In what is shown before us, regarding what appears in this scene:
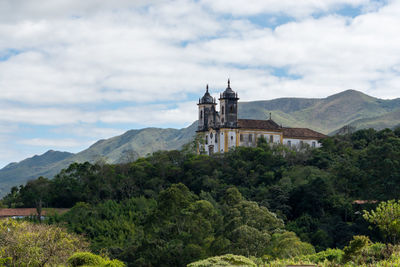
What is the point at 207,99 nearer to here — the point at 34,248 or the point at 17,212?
the point at 17,212

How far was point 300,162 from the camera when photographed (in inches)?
2281

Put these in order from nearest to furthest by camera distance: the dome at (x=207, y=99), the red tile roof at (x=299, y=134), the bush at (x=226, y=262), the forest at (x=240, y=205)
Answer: the bush at (x=226, y=262), the forest at (x=240, y=205), the red tile roof at (x=299, y=134), the dome at (x=207, y=99)

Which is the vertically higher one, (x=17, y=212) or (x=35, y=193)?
(x=35, y=193)

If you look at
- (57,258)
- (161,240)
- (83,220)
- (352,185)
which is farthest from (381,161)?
(57,258)

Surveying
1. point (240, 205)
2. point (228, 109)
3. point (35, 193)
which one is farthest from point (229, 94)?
point (240, 205)

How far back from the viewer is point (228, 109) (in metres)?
64.1

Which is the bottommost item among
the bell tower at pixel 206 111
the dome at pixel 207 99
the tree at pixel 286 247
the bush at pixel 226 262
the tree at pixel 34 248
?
the tree at pixel 286 247

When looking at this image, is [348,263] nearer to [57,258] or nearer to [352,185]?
[57,258]

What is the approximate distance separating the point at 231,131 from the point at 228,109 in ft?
8.96

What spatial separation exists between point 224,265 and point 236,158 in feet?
123

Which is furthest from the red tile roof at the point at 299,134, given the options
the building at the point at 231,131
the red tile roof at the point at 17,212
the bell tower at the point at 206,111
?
the red tile roof at the point at 17,212

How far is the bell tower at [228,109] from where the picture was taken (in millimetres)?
63906

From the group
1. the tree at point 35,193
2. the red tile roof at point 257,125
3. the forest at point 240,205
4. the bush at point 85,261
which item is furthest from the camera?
the red tile roof at point 257,125

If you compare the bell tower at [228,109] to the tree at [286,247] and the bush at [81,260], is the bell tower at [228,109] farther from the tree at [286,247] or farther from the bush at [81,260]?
the bush at [81,260]
